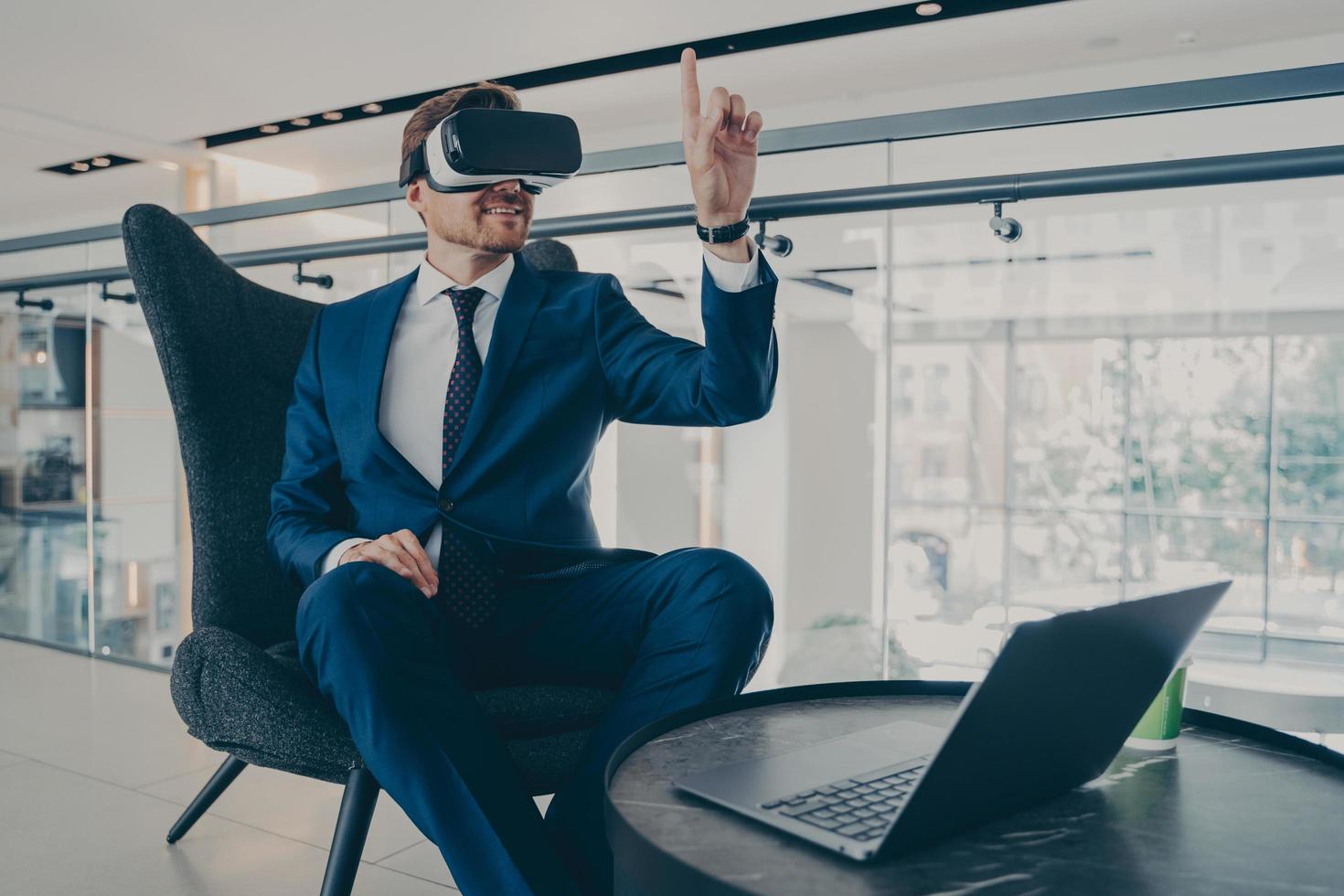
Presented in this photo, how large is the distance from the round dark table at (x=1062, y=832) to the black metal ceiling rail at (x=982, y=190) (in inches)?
29.8

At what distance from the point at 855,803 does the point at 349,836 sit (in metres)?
0.69

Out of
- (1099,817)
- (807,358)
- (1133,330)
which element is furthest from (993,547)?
(1099,817)

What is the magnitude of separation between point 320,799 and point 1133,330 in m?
10.9

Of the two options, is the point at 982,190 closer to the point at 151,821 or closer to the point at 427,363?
the point at 427,363

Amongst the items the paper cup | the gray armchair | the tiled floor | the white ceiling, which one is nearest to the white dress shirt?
the gray armchair

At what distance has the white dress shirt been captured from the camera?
1357mm

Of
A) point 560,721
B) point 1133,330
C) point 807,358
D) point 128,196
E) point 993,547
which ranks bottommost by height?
point 993,547

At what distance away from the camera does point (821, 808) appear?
65 cm

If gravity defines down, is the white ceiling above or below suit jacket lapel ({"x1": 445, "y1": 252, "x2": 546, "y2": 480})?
above

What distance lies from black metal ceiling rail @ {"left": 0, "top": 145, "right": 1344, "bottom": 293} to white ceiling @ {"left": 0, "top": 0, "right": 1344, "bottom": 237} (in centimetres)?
383

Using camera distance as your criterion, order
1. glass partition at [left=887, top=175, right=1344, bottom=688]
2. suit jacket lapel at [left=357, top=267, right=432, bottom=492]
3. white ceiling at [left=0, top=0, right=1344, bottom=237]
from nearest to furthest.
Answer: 1. suit jacket lapel at [left=357, top=267, right=432, bottom=492]
2. white ceiling at [left=0, top=0, right=1344, bottom=237]
3. glass partition at [left=887, top=175, right=1344, bottom=688]

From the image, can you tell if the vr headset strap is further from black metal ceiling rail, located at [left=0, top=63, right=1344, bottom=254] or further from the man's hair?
black metal ceiling rail, located at [left=0, top=63, right=1344, bottom=254]

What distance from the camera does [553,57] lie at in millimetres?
6012

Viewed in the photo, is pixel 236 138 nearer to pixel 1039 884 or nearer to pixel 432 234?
pixel 432 234
